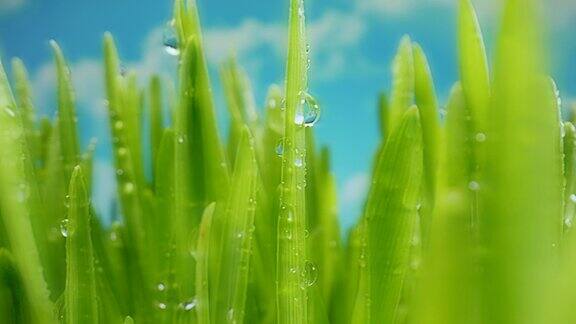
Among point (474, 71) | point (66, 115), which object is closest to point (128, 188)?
point (66, 115)

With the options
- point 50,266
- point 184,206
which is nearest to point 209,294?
point 184,206

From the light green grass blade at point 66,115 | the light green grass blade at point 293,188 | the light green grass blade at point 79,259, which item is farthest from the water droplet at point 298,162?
the light green grass blade at point 66,115

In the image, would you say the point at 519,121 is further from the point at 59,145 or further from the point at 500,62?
the point at 59,145

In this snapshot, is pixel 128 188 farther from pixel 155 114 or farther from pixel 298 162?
pixel 298 162

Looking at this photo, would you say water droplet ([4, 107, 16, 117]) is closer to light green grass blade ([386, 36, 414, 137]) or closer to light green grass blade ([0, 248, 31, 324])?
light green grass blade ([0, 248, 31, 324])

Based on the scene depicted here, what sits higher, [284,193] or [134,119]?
[134,119]

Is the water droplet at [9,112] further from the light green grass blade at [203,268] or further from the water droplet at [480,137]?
the water droplet at [480,137]

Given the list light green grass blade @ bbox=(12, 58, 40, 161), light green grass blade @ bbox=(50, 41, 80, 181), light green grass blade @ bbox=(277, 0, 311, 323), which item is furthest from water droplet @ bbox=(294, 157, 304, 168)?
light green grass blade @ bbox=(12, 58, 40, 161)
